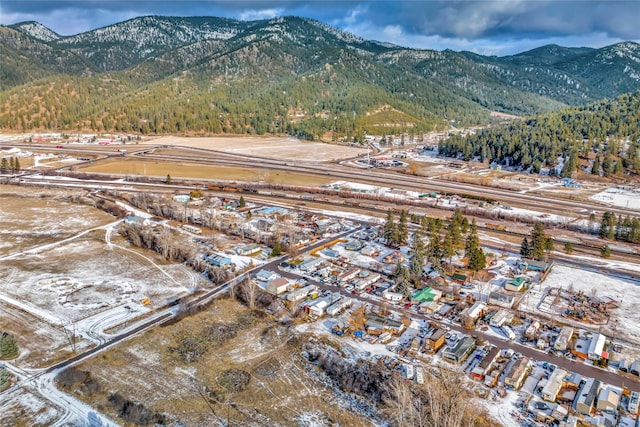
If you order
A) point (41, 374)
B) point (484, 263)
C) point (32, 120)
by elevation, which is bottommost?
point (41, 374)

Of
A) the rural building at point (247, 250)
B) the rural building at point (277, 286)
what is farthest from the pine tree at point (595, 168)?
the rural building at point (277, 286)

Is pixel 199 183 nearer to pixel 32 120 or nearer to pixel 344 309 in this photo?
pixel 344 309

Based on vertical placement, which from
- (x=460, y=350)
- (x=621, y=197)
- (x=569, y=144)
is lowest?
(x=460, y=350)

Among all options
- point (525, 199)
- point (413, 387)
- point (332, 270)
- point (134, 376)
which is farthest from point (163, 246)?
point (525, 199)

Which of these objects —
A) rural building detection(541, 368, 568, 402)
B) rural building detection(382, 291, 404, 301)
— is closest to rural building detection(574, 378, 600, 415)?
rural building detection(541, 368, 568, 402)

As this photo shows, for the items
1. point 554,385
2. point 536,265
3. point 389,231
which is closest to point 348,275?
point 389,231

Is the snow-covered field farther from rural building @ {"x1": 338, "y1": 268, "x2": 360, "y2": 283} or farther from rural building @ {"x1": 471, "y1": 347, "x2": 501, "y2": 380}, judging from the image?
rural building @ {"x1": 471, "y1": 347, "x2": 501, "y2": 380}

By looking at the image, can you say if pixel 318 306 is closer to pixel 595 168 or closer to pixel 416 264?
pixel 416 264
